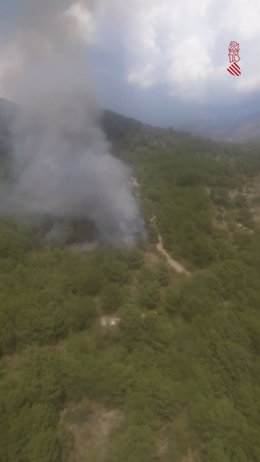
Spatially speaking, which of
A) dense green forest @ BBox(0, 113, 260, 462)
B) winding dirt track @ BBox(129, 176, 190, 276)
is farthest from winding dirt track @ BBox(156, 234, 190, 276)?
dense green forest @ BBox(0, 113, 260, 462)

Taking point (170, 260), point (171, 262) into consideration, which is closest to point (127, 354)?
point (171, 262)

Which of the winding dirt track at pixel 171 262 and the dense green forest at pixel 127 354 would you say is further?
the winding dirt track at pixel 171 262

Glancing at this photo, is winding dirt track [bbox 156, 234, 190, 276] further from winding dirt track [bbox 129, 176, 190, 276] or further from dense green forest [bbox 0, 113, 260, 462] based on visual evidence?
dense green forest [bbox 0, 113, 260, 462]

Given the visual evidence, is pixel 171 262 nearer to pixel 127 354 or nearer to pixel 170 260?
pixel 170 260

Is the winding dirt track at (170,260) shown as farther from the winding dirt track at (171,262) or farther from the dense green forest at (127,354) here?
the dense green forest at (127,354)

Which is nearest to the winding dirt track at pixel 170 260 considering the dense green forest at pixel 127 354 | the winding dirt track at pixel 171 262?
the winding dirt track at pixel 171 262

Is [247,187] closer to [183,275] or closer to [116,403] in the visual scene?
[183,275]

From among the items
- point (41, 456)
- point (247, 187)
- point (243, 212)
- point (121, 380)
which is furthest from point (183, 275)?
point (247, 187)

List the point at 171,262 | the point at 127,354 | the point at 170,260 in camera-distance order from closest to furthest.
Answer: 1. the point at 127,354
2. the point at 171,262
3. the point at 170,260

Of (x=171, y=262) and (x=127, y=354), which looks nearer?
(x=127, y=354)
